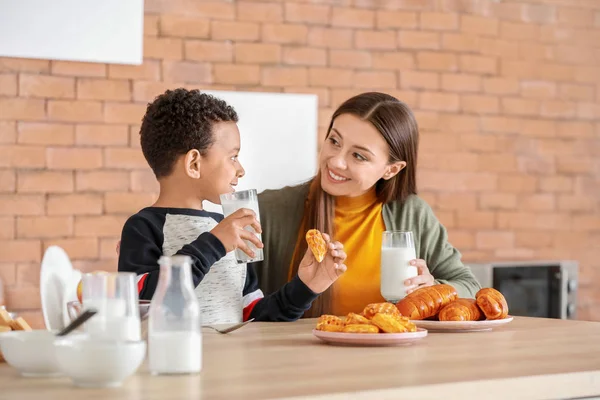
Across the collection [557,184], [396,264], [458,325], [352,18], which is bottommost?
[458,325]

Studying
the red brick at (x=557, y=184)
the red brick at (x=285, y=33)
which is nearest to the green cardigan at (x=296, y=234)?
the red brick at (x=285, y=33)

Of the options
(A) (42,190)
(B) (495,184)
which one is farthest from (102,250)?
(B) (495,184)

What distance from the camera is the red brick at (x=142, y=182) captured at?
3.92 m

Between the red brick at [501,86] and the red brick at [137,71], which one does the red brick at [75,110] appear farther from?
the red brick at [501,86]

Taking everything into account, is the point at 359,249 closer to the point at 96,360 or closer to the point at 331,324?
the point at 331,324

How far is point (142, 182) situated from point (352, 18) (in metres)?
1.24

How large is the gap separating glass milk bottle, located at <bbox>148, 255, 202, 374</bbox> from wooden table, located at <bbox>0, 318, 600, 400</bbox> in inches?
1.0

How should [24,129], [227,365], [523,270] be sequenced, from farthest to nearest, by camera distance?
[523,270] < [24,129] < [227,365]

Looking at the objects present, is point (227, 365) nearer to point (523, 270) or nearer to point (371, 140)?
point (371, 140)

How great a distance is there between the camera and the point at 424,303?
2.11m

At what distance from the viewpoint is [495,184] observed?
183 inches

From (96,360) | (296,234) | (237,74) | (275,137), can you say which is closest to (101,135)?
(237,74)

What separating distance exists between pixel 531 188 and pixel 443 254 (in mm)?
1943

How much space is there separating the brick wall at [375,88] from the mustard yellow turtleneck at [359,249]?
1.25 m
